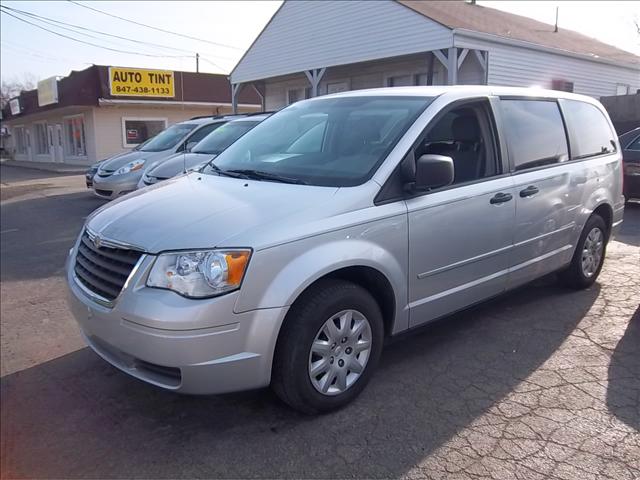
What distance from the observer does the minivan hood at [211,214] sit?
Result: 2822 mm

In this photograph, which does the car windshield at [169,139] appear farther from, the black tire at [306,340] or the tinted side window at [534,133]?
the black tire at [306,340]

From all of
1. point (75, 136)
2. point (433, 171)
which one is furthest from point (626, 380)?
point (75, 136)

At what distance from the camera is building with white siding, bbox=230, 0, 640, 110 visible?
15.3 m

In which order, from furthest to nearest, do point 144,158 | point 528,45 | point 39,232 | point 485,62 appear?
point 528,45, point 485,62, point 144,158, point 39,232

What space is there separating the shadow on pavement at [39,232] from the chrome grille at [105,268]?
3.42m

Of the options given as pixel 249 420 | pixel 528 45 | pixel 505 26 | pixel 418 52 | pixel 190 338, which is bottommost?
pixel 249 420

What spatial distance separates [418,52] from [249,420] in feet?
46.2

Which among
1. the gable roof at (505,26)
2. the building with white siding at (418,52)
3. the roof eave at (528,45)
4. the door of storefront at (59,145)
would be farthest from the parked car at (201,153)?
the door of storefront at (59,145)

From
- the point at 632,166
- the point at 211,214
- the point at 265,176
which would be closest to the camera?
the point at 211,214

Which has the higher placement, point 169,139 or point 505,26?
point 505,26

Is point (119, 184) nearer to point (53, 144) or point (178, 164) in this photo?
point (178, 164)

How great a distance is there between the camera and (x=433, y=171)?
3322 millimetres

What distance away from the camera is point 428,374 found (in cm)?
366

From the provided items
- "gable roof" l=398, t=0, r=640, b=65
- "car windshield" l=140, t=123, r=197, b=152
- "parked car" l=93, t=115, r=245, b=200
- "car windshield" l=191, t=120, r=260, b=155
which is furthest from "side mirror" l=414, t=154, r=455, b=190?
"gable roof" l=398, t=0, r=640, b=65
